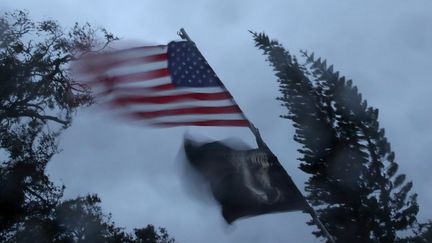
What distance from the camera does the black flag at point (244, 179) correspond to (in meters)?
6.78

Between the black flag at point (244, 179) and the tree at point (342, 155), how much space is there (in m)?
7.41

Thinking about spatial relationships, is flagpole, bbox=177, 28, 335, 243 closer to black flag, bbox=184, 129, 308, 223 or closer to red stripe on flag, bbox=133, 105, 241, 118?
black flag, bbox=184, 129, 308, 223

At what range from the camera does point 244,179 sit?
6.92m

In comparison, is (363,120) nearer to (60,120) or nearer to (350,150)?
(350,150)

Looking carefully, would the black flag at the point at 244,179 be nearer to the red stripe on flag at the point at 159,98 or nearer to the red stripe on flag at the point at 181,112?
the red stripe on flag at the point at 181,112

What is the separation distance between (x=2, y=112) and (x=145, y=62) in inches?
474

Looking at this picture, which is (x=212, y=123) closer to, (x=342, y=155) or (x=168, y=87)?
(x=168, y=87)

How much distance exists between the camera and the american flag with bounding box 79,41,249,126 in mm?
7617

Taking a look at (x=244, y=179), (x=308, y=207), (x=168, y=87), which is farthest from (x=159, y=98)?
(x=308, y=207)

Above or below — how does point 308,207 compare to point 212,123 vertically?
below

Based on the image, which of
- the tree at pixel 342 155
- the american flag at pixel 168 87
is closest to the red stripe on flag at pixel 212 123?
the american flag at pixel 168 87

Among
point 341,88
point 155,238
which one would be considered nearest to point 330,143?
point 341,88

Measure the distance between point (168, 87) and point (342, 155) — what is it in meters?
10.4

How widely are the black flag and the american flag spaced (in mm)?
539
